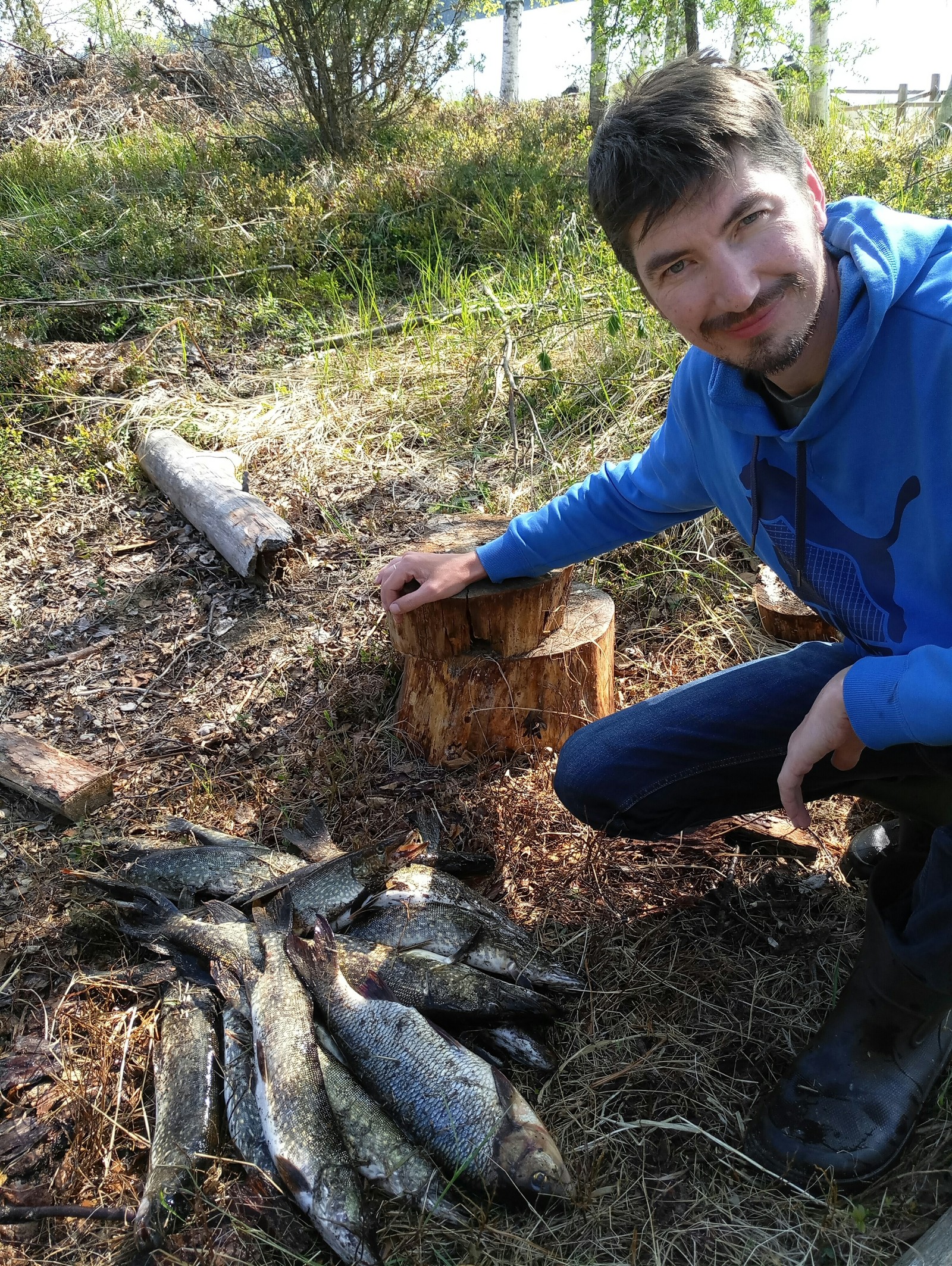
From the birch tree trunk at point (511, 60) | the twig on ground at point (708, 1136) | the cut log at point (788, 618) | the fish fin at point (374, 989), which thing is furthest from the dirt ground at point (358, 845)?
the birch tree trunk at point (511, 60)

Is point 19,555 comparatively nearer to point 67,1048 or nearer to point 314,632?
point 314,632

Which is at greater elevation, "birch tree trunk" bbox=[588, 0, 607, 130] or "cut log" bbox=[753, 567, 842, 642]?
"birch tree trunk" bbox=[588, 0, 607, 130]

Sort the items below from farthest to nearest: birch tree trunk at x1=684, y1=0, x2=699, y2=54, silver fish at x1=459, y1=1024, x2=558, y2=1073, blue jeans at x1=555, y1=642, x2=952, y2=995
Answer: birch tree trunk at x1=684, y1=0, x2=699, y2=54, blue jeans at x1=555, y1=642, x2=952, y2=995, silver fish at x1=459, y1=1024, x2=558, y2=1073

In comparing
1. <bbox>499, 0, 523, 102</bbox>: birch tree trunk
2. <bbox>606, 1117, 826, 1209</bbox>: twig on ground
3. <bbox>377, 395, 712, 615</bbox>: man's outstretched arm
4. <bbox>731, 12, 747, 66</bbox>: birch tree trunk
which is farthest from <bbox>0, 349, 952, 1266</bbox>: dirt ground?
<bbox>499, 0, 523, 102</bbox>: birch tree trunk

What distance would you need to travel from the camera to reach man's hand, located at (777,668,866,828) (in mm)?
1925

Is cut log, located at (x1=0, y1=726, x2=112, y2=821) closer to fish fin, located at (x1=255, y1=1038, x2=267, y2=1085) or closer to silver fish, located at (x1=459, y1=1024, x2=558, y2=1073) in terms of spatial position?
fish fin, located at (x1=255, y1=1038, x2=267, y2=1085)

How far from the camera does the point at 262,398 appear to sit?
18.9 feet

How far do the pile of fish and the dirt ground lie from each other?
0.30 ft

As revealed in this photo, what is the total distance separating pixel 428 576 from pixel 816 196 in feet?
5.09

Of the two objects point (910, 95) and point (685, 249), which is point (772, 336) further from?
point (910, 95)

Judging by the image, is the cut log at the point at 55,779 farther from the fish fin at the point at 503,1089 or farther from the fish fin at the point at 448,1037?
the fish fin at the point at 503,1089

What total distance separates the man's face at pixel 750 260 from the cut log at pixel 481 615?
119 cm

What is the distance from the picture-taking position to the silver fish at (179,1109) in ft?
6.61

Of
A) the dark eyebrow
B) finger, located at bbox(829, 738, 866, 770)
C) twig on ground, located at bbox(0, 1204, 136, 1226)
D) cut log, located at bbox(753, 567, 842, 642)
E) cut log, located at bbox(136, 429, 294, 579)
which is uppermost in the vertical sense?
the dark eyebrow
